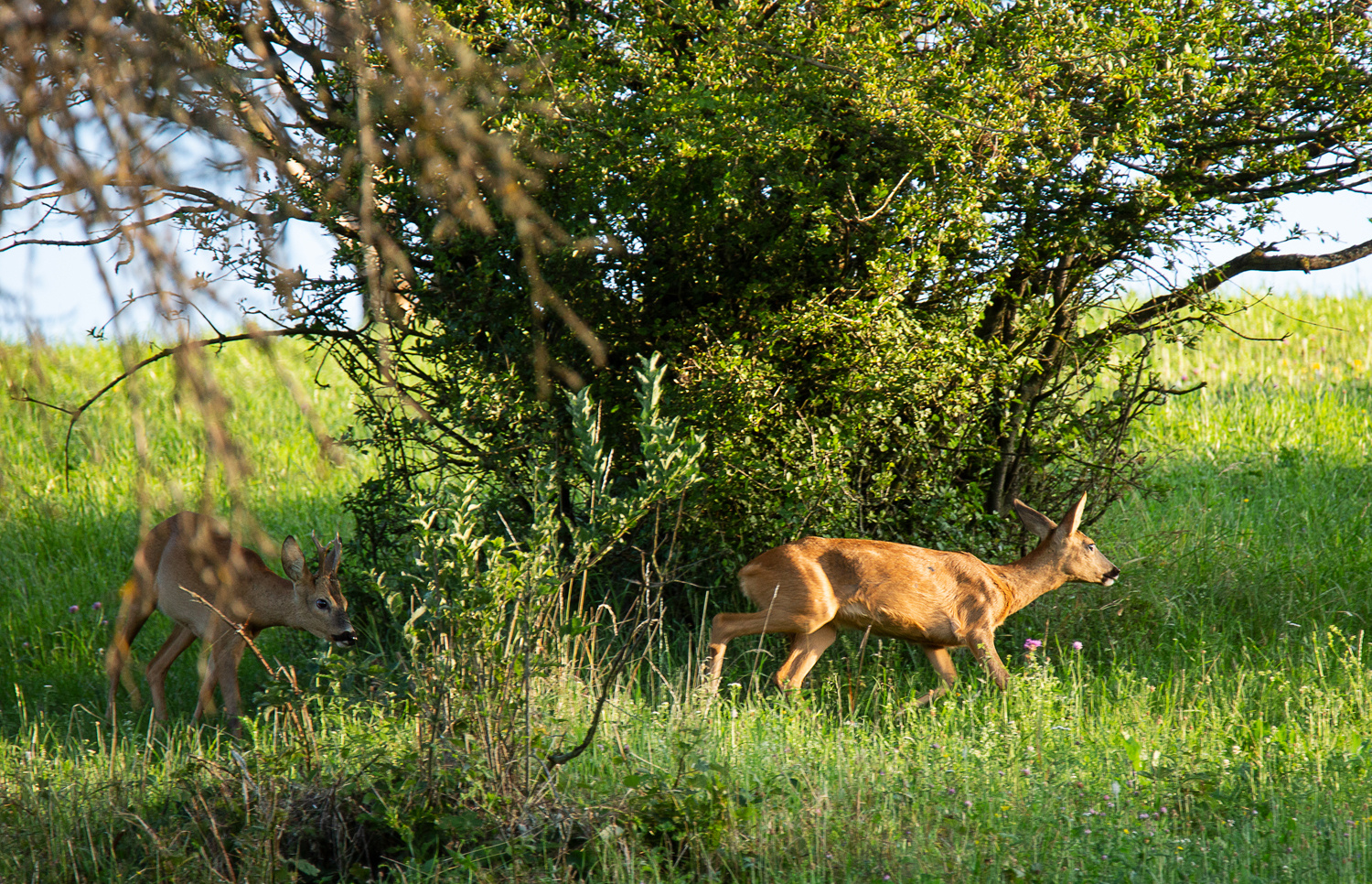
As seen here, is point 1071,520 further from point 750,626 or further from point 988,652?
point 750,626

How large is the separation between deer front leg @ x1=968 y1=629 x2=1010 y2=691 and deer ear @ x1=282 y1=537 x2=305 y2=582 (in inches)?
149

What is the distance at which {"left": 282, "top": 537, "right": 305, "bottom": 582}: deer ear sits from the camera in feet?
21.8

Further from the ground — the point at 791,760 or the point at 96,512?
the point at 96,512

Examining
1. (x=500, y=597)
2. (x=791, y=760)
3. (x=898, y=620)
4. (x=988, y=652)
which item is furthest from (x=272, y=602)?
(x=988, y=652)

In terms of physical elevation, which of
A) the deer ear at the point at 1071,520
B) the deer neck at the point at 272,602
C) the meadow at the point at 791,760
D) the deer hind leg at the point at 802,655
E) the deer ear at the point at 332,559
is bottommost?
the meadow at the point at 791,760

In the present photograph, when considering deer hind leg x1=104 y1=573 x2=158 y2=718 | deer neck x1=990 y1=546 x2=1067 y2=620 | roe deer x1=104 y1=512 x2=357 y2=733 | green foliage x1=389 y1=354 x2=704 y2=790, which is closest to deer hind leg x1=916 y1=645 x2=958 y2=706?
deer neck x1=990 y1=546 x2=1067 y2=620

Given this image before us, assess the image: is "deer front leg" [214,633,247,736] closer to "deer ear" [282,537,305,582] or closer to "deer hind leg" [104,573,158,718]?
"deer ear" [282,537,305,582]

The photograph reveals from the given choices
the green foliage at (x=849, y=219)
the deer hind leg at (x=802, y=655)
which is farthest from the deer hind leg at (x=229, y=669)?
the deer hind leg at (x=802, y=655)

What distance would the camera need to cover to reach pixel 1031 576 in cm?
709

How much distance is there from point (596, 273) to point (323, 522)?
5.29 m

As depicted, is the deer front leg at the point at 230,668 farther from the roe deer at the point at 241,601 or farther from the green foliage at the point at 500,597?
the green foliage at the point at 500,597

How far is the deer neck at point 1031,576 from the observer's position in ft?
23.1

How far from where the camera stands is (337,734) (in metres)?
5.48

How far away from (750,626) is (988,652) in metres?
1.34
